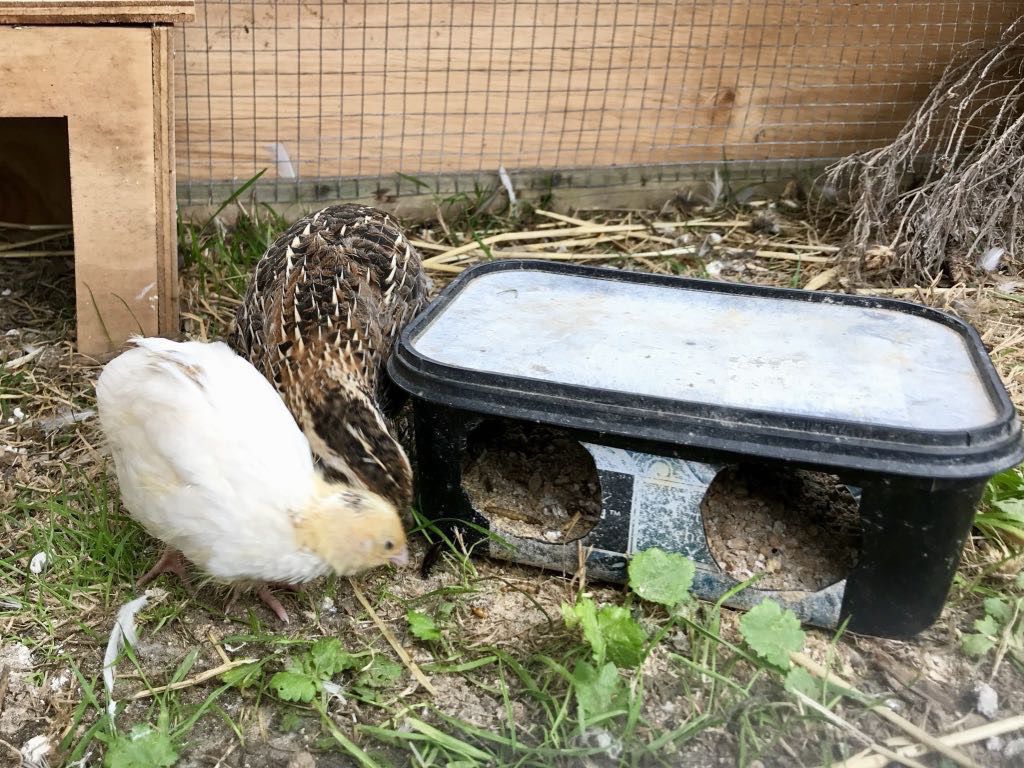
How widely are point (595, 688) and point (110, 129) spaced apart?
2568 mm

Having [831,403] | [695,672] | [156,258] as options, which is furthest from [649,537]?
[156,258]

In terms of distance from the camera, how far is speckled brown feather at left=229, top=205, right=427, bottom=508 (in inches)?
123

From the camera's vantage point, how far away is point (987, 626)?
3059 millimetres

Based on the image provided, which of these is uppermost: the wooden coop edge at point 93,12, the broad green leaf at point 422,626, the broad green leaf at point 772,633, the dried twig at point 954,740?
the wooden coop edge at point 93,12

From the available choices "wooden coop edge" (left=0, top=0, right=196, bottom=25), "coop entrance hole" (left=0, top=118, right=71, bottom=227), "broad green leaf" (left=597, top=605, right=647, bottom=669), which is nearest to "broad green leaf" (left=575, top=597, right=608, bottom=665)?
"broad green leaf" (left=597, top=605, right=647, bottom=669)

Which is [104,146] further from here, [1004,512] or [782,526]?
[1004,512]

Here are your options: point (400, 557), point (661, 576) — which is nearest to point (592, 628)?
point (661, 576)

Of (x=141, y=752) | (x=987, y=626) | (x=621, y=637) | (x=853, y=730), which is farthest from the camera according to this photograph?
(x=987, y=626)

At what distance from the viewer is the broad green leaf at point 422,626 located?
9.97ft

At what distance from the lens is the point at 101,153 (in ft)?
12.7

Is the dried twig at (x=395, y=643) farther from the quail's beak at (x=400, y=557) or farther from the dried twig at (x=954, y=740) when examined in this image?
the dried twig at (x=954, y=740)

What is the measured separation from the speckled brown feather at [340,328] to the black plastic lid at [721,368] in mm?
204

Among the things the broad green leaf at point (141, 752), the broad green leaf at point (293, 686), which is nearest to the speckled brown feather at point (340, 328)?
the broad green leaf at point (293, 686)

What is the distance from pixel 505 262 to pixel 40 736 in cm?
212
